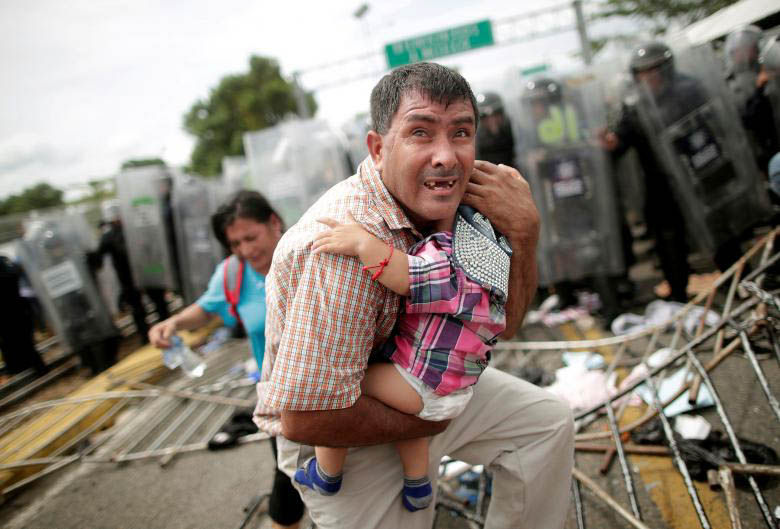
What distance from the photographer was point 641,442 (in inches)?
97.5

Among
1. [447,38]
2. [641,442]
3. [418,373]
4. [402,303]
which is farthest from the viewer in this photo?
[447,38]

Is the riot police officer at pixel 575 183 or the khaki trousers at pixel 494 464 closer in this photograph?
the khaki trousers at pixel 494 464

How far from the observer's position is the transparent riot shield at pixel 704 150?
3.96 m

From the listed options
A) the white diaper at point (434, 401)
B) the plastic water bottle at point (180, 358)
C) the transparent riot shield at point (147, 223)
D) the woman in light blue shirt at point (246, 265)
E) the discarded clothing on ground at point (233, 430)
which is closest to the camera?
the white diaper at point (434, 401)

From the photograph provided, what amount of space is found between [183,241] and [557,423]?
5.89 m

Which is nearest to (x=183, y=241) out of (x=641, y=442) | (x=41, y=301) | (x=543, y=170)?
(x=41, y=301)

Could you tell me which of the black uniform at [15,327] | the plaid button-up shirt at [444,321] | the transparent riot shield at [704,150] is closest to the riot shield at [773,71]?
the transparent riot shield at [704,150]

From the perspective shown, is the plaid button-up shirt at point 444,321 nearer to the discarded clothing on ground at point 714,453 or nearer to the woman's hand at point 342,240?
the woman's hand at point 342,240

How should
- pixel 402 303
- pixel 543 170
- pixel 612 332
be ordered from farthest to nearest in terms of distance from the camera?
pixel 543 170, pixel 612 332, pixel 402 303

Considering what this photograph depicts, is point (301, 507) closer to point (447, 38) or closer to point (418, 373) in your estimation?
point (418, 373)

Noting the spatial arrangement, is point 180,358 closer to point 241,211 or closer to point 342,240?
point 241,211

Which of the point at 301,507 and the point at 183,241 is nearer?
the point at 301,507

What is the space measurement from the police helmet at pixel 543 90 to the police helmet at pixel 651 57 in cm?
68

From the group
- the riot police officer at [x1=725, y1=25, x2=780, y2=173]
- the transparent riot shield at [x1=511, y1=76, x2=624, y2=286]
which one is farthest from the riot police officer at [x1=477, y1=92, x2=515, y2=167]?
the riot police officer at [x1=725, y1=25, x2=780, y2=173]
